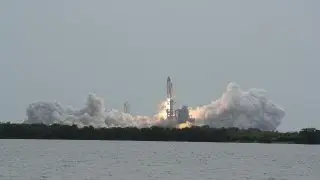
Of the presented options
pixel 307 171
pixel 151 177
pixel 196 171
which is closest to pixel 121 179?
pixel 151 177

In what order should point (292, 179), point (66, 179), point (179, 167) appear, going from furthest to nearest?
point (179, 167) → point (292, 179) → point (66, 179)

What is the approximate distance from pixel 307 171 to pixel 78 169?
3433 centimetres

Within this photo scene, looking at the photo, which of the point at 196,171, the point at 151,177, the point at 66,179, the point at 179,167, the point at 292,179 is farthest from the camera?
the point at 179,167

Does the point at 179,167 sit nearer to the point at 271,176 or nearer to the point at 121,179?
the point at 271,176

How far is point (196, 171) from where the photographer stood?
101 m

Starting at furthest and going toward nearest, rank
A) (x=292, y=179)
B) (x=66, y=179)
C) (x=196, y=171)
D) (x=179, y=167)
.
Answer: (x=179, y=167), (x=196, y=171), (x=292, y=179), (x=66, y=179)

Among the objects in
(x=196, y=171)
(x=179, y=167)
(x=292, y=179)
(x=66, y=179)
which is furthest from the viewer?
(x=179, y=167)

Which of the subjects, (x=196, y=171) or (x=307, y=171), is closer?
(x=196, y=171)

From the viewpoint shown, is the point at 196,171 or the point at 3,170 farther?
the point at 196,171

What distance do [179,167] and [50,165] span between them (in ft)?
56.2

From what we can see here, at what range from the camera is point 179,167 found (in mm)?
107250

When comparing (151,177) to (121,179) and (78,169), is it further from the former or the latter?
(78,169)

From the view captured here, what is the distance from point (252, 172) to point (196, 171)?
710cm

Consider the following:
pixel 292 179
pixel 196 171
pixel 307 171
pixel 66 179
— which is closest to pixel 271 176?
pixel 292 179
